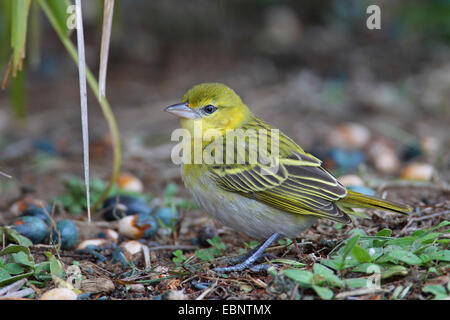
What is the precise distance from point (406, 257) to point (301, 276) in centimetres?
59

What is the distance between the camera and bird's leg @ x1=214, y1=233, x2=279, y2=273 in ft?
11.2

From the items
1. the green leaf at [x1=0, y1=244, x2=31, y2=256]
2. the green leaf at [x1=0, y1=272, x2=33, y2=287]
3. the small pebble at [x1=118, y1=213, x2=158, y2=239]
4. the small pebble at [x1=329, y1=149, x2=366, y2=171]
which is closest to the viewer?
the green leaf at [x1=0, y1=272, x2=33, y2=287]

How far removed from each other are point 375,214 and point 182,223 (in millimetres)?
1536

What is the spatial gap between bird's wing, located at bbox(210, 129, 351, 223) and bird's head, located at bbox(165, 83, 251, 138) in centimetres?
43

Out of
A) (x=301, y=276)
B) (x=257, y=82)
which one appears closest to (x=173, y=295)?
(x=301, y=276)

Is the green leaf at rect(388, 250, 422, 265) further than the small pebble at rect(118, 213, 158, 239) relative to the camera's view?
No

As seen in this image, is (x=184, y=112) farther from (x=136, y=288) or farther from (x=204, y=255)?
(x=136, y=288)

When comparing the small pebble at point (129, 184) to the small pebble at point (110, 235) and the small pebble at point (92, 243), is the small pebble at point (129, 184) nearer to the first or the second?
the small pebble at point (110, 235)

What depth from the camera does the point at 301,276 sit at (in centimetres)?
281

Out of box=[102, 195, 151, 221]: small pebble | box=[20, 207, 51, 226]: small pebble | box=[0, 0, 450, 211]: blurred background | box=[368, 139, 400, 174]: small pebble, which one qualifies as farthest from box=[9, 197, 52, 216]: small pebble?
box=[368, 139, 400, 174]: small pebble

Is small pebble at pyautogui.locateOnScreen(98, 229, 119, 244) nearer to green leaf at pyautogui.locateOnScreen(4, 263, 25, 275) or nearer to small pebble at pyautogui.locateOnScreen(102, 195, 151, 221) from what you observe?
small pebble at pyautogui.locateOnScreen(102, 195, 151, 221)

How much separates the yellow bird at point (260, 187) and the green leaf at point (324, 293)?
2.40ft

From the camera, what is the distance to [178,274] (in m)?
3.30

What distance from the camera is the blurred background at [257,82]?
6.14m
